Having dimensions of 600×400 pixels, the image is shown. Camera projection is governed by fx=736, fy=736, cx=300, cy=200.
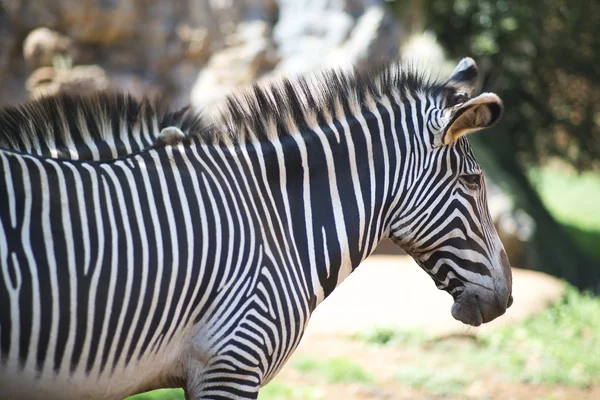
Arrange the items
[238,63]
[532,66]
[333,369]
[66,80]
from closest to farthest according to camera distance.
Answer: [333,369]
[66,80]
[238,63]
[532,66]

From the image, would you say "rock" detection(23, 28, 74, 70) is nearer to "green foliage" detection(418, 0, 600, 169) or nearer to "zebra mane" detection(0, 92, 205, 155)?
"green foliage" detection(418, 0, 600, 169)

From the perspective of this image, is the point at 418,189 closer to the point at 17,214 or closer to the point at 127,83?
the point at 17,214

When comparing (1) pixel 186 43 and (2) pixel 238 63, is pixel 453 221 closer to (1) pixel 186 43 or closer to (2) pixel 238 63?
(2) pixel 238 63

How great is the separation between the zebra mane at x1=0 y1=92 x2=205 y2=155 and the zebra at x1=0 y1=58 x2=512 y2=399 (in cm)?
1

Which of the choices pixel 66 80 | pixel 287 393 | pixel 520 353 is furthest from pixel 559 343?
pixel 66 80

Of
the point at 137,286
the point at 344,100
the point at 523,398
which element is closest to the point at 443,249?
the point at 344,100

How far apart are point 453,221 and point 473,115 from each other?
1.56 ft

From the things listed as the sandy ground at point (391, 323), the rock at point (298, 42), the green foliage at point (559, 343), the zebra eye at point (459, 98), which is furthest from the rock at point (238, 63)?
the zebra eye at point (459, 98)

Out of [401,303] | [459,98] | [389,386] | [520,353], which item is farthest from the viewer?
[401,303]

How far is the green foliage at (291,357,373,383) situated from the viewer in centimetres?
609

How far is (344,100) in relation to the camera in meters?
3.36

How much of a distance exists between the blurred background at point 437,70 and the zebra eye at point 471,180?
3220 millimetres

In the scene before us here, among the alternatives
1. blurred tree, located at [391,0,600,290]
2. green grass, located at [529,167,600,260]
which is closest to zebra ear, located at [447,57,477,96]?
blurred tree, located at [391,0,600,290]

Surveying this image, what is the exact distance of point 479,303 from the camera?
10.8 ft
